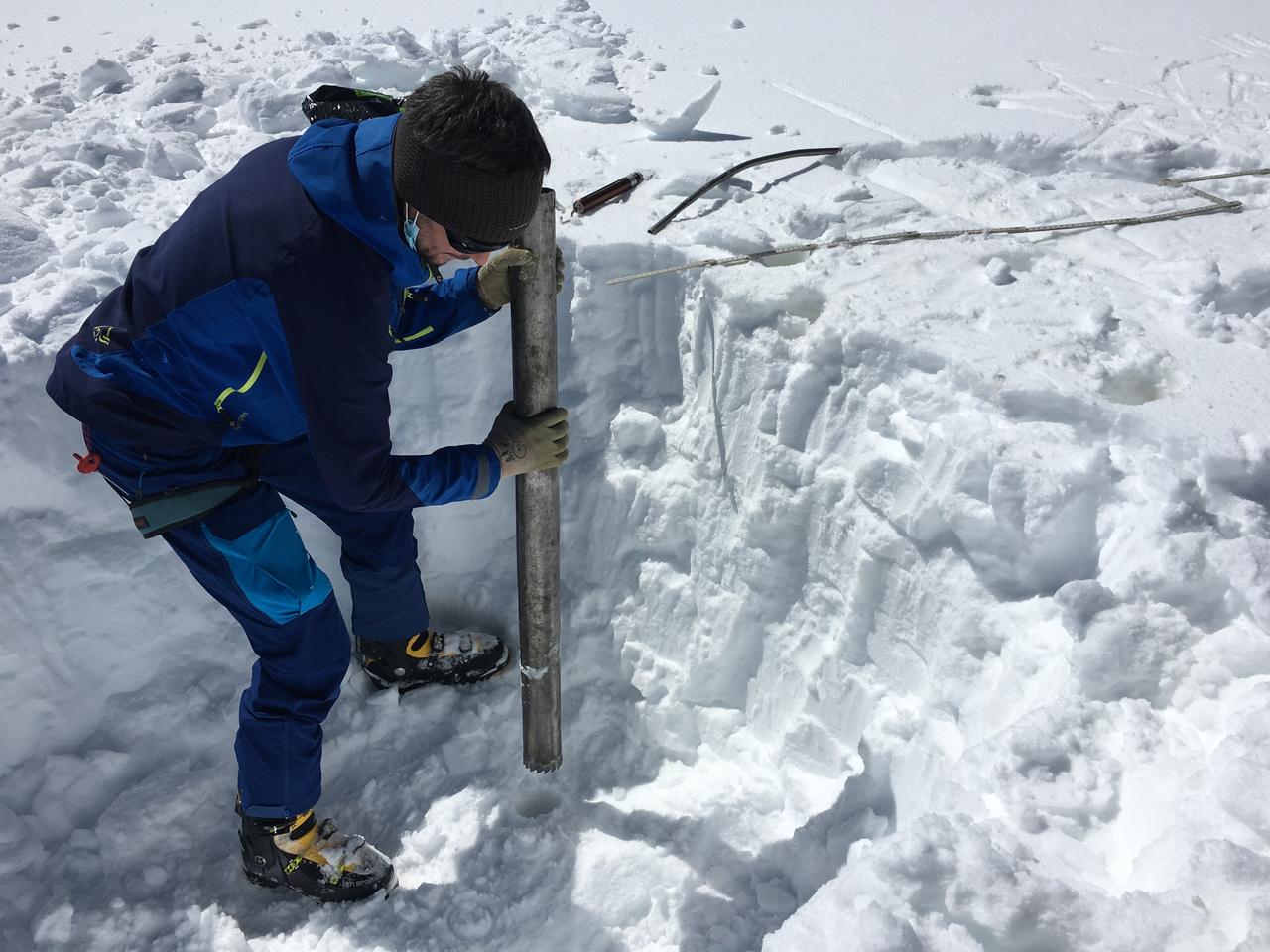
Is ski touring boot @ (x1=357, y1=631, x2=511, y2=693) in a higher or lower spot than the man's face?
lower

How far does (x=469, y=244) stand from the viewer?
5.64 feet

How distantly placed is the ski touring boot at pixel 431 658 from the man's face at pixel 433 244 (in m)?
1.57

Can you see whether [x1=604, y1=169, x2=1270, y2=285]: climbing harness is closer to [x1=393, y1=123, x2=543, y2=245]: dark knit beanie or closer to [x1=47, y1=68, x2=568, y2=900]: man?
[x1=47, y1=68, x2=568, y2=900]: man

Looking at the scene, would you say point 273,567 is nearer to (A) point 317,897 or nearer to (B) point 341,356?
(B) point 341,356

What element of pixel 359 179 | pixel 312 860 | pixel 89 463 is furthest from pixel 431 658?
pixel 359 179

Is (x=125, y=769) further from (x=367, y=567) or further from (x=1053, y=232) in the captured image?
(x=1053, y=232)

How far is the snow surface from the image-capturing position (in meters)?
1.74

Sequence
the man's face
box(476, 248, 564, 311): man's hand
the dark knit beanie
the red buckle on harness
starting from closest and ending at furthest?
the dark knit beanie < the man's face < the red buckle on harness < box(476, 248, 564, 311): man's hand

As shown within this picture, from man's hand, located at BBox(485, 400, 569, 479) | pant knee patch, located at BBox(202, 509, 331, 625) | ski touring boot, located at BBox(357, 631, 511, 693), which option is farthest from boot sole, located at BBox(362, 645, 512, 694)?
man's hand, located at BBox(485, 400, 569, 479)

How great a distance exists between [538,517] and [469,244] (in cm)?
92

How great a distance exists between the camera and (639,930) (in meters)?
2.48

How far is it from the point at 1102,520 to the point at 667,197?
1.97 metres

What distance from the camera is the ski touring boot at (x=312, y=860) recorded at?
2443 mm

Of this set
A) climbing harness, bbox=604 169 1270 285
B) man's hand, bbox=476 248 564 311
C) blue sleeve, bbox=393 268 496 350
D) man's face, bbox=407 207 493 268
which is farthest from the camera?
climbing harness, bbox=604 169 1270 285
